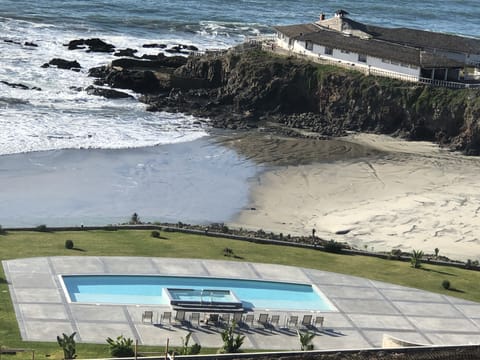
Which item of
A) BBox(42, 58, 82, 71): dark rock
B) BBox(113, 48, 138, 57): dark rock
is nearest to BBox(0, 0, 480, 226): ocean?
BBox(42, 58, 82, 71): dark rock

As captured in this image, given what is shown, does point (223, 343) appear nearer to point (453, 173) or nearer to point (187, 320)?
point (187, 320)

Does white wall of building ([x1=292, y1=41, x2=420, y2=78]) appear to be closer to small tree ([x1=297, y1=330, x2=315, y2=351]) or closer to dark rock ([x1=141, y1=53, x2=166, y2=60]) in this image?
dark rock ([x1=141, y1=53, x2=166, y2=60])

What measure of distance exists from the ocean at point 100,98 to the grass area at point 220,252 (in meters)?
3.52

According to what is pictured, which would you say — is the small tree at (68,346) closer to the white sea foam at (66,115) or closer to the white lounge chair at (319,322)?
the white lounge chair at (319,322)

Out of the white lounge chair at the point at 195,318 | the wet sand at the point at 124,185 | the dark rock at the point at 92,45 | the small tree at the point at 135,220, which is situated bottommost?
the wet sand at the point at 124,185

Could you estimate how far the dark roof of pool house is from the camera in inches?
2660

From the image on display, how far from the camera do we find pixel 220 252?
42375mm

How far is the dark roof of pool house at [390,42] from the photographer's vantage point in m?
67.6

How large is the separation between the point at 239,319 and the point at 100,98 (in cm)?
3821

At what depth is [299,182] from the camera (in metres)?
55.2

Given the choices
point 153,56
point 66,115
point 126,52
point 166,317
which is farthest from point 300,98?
point 166,317

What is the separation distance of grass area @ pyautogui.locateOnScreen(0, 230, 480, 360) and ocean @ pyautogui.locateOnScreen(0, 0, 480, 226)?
352 centimetres

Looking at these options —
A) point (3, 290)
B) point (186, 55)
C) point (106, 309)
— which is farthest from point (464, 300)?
point (186, 55)

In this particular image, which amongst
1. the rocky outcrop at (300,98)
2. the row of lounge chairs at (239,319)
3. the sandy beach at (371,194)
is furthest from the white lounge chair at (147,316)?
the rocky outcrop at (300,98)
